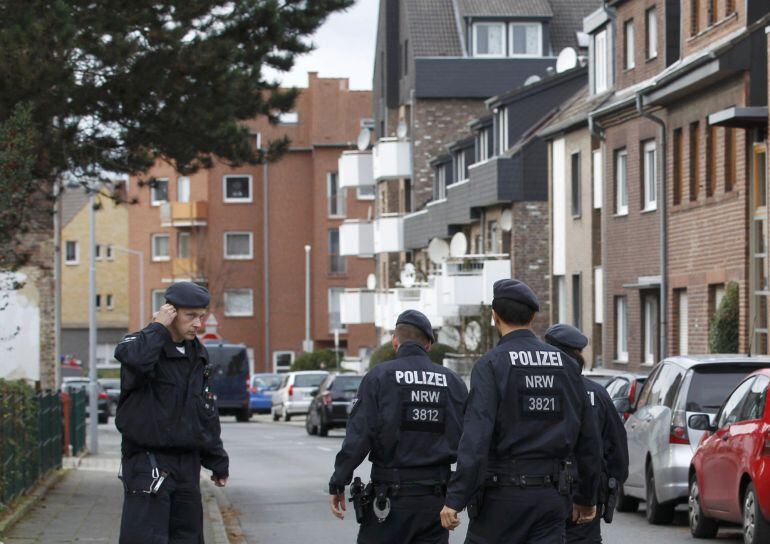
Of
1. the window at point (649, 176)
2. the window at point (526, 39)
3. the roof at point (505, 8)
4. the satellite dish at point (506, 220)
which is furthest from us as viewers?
the window at point (526, 39)

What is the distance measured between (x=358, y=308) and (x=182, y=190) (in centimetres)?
2131

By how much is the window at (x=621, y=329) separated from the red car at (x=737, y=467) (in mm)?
22952

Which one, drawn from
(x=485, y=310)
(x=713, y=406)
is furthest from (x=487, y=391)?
(x=485, y=310)

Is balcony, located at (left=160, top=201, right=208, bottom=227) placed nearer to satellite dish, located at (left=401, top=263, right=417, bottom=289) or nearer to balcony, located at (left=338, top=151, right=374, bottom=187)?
balcony, located at (left=338, top=151, right=374, bottom=187)

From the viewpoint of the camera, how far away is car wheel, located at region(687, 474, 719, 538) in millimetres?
15055

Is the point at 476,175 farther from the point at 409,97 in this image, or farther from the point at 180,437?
the point at 180,437

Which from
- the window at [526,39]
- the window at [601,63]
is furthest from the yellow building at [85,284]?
the window at [601,63]

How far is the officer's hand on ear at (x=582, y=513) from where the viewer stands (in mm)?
8875

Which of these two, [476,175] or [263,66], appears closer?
[263,66]

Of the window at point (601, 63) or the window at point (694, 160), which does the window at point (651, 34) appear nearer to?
the window at point (601, 63)

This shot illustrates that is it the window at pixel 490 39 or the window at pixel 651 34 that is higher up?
the window at pixel 490 39

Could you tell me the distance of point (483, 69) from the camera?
61.8m

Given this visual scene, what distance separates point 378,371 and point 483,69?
5340 cm

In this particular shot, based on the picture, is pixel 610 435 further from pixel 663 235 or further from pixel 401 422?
pixel 663 235
